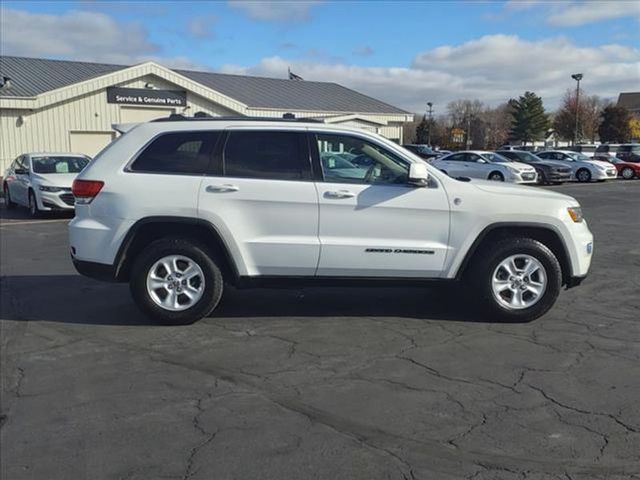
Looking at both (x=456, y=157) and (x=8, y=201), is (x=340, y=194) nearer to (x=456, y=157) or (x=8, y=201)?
(x=8, y=201)

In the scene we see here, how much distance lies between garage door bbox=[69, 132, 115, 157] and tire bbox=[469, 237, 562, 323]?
79.9ft

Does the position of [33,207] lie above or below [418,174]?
below

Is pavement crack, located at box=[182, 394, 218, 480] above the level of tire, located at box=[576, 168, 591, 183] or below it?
below

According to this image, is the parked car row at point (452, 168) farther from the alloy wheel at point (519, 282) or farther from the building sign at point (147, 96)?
the building sign at point (147, 96)

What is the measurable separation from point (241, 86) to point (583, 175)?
65.2ft

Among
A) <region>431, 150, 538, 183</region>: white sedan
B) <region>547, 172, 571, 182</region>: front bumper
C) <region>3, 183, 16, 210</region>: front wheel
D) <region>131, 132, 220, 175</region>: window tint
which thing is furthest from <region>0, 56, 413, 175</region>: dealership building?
<region>131, 132, 220, 175</region>: window tint

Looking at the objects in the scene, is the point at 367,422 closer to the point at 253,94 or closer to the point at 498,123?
the point at 253,94

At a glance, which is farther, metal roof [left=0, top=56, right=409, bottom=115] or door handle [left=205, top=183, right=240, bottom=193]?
metal roof [left=0, top=56, right=409, bottom=115]

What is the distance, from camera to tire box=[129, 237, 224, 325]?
19.4ft

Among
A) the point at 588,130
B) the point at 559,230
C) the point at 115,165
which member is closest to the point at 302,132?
the point at 115,165

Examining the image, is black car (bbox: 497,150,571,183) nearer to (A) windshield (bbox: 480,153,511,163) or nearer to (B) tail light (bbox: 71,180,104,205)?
(A) windshield (bbox: 480,153,511,163)

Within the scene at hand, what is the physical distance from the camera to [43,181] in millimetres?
15391

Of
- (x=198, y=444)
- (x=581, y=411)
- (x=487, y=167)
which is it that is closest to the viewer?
(x=198, y=444)

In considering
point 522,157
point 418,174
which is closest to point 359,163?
point 418,174
